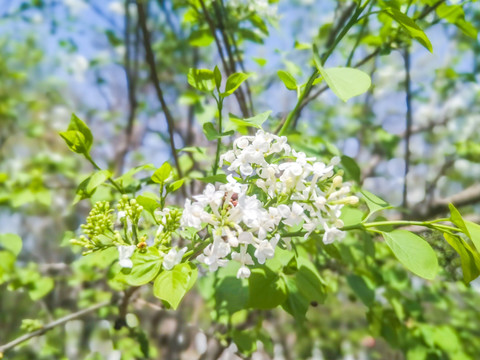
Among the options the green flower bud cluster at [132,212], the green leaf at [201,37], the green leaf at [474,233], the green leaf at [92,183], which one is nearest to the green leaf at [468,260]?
the green leaf at [474,233]

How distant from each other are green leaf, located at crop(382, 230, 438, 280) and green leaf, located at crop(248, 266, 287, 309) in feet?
0.81

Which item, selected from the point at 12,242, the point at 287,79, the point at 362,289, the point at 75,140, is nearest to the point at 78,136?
the point at 75,140

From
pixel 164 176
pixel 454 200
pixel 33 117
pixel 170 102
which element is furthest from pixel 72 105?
pixel 164 176

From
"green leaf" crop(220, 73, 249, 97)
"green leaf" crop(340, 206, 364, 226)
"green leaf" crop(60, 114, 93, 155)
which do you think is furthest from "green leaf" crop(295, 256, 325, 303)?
"green leaf" crop(60, 114, 93, 155)

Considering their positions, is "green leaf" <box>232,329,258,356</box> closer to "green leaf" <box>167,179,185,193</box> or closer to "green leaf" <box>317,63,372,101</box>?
"green leaf" <box>167,179,185,193</box>

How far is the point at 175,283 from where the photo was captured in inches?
23.5

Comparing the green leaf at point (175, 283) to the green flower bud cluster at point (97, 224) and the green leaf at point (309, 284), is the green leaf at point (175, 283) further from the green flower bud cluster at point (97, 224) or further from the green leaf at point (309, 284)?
the green leaf at point (309, 284)

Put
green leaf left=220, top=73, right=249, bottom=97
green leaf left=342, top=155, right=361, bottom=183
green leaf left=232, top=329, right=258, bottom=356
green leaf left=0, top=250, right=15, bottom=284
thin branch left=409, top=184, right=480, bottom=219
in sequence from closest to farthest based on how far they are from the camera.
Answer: green leaf left=220, top=73, right=249, bottom=97, green leaf left=342, top=155, right=361, bottom=183, green leaf left=232, top=329, right=258, bottom=356, green leaf left=0, top=250, right=15, bottom=284, thin branch left=409, top=184, right=480, bottom=219

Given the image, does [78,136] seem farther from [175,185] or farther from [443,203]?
[443,203]

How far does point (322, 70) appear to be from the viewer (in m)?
0.64

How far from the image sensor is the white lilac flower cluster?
619 mm

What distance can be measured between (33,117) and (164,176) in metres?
4.78

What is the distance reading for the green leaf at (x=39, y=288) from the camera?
1434mm

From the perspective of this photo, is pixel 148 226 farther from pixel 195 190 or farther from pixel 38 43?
pixel 38 43
